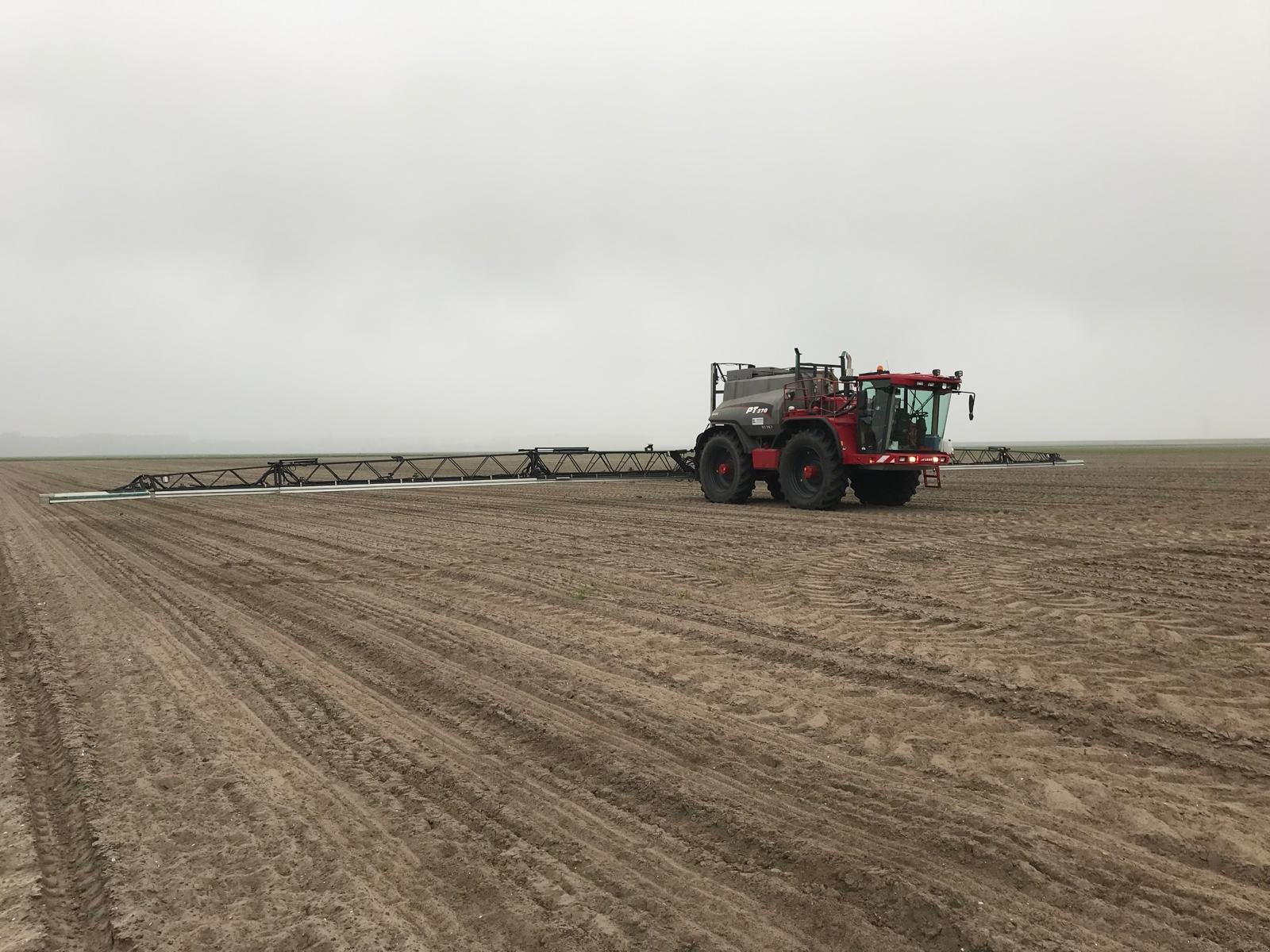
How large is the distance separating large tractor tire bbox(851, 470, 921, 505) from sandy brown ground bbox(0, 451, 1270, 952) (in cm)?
695

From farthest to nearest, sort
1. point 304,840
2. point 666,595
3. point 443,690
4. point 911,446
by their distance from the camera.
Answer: point 911,446 < point 666,595 < point 443,690 < point 304,840

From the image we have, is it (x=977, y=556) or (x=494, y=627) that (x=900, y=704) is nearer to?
(x=494, y=627)

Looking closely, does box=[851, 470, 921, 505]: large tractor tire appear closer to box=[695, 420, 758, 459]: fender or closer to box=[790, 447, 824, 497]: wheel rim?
box=[790, 447, 824, 497]: wheel rim

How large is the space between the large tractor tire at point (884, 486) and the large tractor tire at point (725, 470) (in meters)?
2.12

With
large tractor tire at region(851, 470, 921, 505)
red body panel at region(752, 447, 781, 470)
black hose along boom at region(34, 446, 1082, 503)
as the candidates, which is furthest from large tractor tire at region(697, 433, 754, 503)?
black hose along boom at region(34, 446, 1082, 503)

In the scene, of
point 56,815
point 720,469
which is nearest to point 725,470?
point 720,469

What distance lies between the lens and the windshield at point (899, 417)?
539 inches

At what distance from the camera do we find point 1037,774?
11.3 ft

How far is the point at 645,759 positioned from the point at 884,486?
42.0 feet

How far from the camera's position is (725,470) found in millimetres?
16562

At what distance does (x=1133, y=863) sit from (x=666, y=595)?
453 cm

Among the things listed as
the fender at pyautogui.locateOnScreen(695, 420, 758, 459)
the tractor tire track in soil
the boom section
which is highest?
the fender at pyautogui.locateOnScreen(695, 420, 758, 459)

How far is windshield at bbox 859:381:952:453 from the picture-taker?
45.0 ft

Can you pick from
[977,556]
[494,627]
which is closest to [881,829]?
[494,627]
